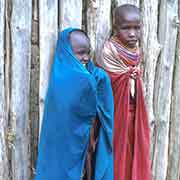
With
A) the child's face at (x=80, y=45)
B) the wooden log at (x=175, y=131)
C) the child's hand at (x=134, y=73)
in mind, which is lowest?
the wooden log at (x=175, y=131)

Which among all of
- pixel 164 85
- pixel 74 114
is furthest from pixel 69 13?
pixel 164 85

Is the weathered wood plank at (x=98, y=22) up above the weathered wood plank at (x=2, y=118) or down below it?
above

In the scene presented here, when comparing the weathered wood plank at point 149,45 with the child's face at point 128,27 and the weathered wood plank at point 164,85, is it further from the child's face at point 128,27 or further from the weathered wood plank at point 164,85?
the child's face at point 128,27

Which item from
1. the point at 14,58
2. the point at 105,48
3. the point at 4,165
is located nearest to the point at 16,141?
the point at 4,165

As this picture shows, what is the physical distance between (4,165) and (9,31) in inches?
30.1

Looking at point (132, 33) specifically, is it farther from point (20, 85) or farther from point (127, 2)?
point (20, 85)

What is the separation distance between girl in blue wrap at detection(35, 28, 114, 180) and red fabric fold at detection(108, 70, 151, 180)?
4.8 inches

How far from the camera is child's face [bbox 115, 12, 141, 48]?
201 centimetres

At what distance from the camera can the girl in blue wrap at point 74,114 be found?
1869mm

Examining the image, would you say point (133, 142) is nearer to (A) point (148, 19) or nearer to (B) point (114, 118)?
(B) point (114, 118)

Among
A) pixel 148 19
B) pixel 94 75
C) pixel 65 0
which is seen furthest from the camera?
pixel 148 19

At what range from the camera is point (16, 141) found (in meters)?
2.11

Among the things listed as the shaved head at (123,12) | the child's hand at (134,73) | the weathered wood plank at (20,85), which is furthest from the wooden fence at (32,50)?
the child's hand at (134,73)

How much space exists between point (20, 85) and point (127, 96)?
2.00 feet
